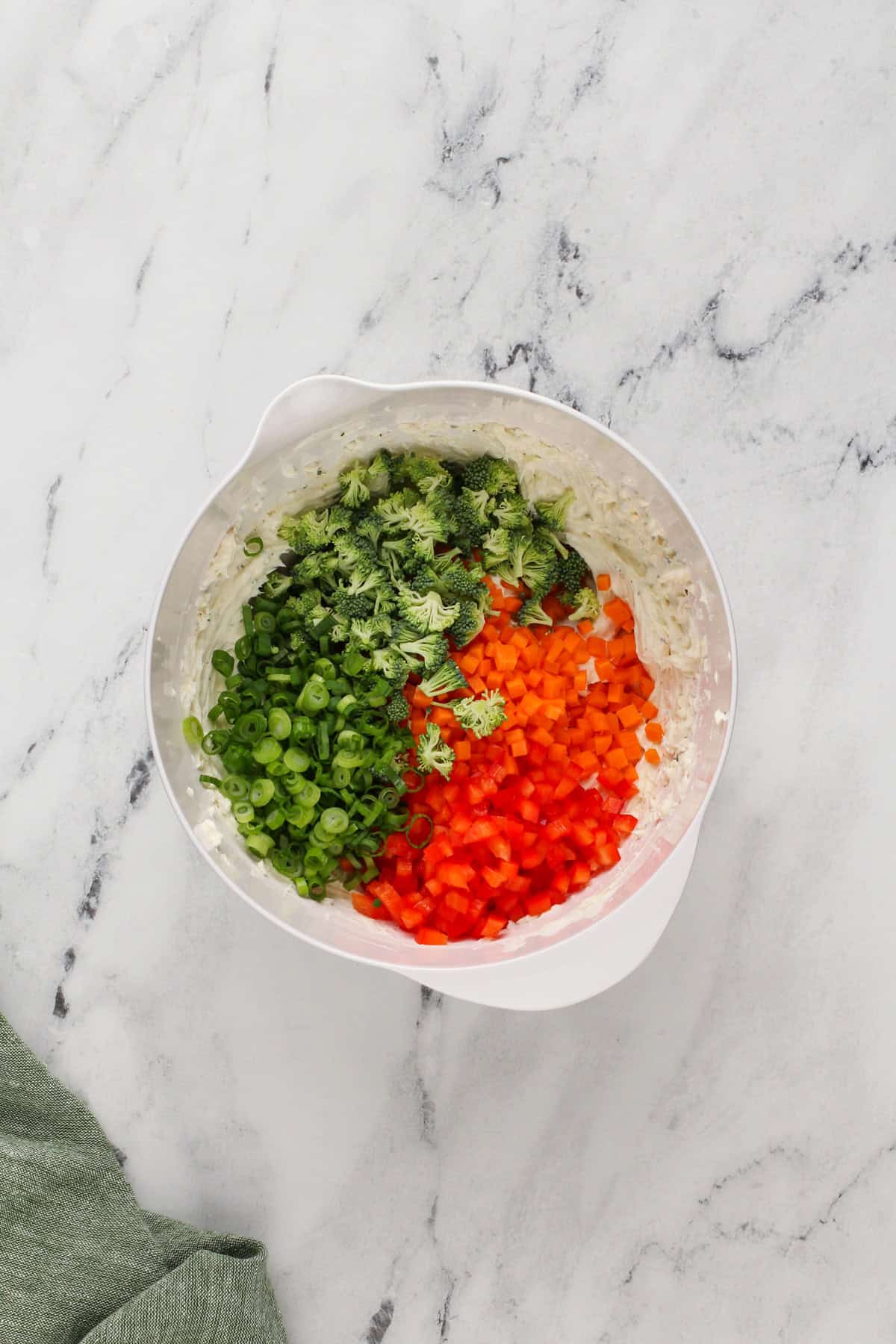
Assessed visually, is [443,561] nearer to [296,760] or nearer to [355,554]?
[355,554]

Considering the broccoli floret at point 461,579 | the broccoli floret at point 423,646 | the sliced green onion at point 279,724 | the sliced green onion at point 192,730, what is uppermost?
the broccoli floret at point 461,579

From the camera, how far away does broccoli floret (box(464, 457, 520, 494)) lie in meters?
1.49

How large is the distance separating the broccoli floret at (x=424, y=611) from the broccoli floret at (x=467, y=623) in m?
0.02

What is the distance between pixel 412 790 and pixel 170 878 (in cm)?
52

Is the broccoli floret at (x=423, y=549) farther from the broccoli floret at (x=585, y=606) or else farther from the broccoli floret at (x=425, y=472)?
the broccoli floret at (x=585, y=606)

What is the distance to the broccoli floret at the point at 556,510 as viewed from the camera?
1.52 meters

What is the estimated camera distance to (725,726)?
53.7 inches

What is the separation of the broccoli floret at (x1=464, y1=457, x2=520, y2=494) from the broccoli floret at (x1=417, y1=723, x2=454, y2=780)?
0.37m

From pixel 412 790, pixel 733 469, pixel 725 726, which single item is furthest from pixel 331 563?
pixel 733 469

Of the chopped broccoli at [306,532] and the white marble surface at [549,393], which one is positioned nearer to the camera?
the chopped broccoli at [306,532]

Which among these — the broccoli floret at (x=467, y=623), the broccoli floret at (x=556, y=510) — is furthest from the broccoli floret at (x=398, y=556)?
the broccoli floret at (x=556, y=510)

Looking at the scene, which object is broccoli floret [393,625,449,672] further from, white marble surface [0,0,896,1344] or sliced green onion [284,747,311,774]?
white marble surface [0,0,896,1344]

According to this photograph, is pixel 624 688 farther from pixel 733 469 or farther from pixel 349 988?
pixel 349 988

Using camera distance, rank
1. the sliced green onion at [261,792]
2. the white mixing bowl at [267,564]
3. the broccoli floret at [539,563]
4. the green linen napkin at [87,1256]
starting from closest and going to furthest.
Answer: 1. the white mixing bowl at [267,564]
2. the sliced green onion at [261,792]
3. the broccoli floret at [539,563]
4. the green linen napkin at [87,1256]
